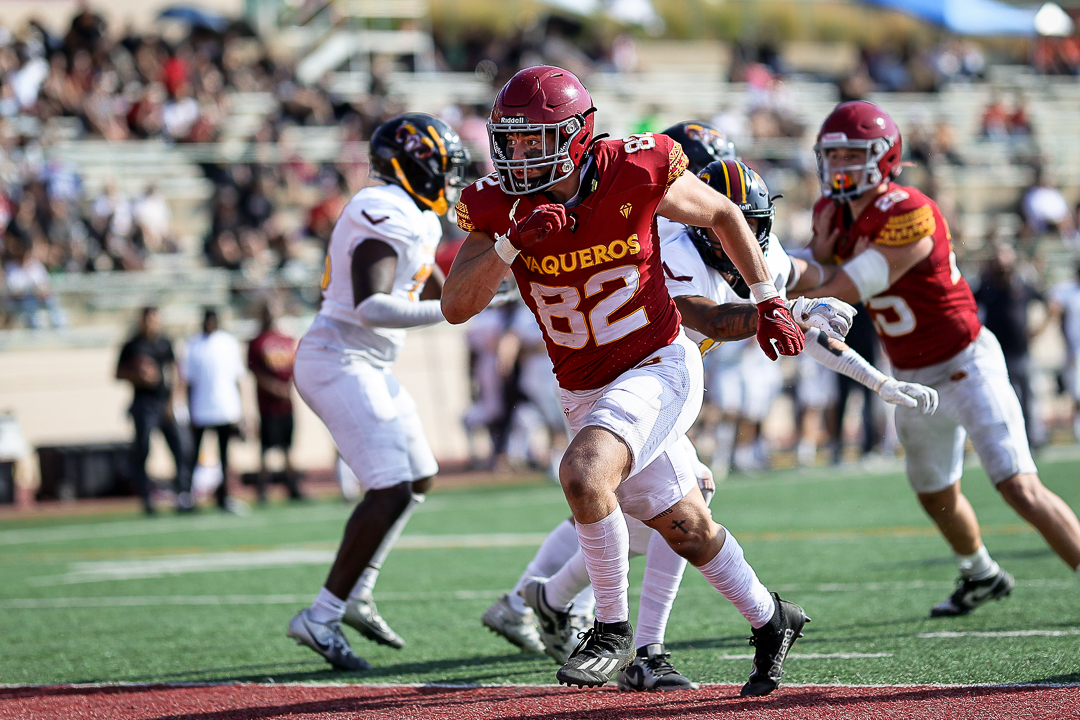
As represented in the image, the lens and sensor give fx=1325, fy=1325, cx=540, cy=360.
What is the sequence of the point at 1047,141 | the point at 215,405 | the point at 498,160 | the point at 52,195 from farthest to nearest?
the point at 1047,141 < the point at 52,195 < the point at 215,405 < the point at 498,160

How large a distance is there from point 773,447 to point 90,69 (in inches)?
412

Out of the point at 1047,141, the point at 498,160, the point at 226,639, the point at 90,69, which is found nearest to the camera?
the point at 498,160

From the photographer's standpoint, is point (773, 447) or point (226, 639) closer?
point (226, 639)

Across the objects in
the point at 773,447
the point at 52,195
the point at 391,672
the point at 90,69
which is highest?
the point at 90,69

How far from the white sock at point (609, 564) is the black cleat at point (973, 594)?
2.38m

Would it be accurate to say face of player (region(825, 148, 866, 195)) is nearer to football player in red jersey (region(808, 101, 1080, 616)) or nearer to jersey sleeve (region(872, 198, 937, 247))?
football player in red jersey (region(808, 101, 1080, 616))

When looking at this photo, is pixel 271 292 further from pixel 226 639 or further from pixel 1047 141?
pixel 1047 141

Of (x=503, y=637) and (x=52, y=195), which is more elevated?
(x=52, y=195)

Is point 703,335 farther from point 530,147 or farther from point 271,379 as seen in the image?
point 271,379

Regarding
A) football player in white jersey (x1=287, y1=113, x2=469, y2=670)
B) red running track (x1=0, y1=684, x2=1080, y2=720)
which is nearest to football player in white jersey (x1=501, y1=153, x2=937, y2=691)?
red running track (x1=0, y1=684, x2=1080, y2=720)

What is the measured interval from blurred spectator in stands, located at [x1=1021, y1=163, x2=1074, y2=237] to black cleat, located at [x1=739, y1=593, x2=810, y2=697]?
17.1 meters

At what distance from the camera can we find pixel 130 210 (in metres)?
15.9

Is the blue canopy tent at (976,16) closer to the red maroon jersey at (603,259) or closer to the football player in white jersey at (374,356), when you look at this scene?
the football player in white jersey at (374,356)

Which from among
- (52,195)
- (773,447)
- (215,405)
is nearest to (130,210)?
(52,195)
